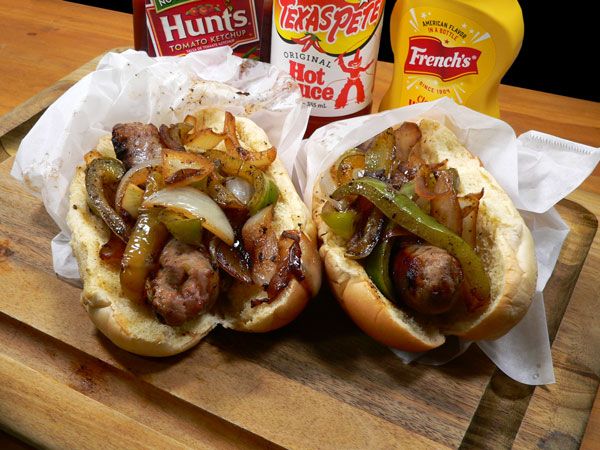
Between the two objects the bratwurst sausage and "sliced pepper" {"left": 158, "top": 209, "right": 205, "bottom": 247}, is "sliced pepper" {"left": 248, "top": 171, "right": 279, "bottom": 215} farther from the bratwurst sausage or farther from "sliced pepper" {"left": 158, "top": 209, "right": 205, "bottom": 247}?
the bratwurst sausage

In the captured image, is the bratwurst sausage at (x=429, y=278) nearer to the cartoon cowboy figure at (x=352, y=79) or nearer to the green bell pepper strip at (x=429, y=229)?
the green bell pepper strip at (x=429, y=229)

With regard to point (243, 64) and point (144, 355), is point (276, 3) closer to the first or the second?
point (243, 64)

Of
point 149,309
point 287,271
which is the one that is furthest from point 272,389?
point 149,309

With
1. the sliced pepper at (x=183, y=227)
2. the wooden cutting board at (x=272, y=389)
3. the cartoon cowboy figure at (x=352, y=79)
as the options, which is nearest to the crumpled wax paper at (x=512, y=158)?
the cartoon cowboy figure at (x=352, y=79)

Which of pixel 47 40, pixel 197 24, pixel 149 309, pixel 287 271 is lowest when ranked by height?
pixel 47 40

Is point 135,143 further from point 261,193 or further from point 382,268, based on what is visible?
point 382,268

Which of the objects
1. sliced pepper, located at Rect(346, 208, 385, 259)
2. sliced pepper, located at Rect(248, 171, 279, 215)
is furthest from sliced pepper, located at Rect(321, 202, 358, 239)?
sliced pepper, located at Rect(248, 171, 279, 215)

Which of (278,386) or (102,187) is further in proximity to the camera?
(102,187)
